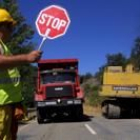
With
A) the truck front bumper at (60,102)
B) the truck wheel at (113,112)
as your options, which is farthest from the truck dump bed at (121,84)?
the truck front bumper at (60,102)

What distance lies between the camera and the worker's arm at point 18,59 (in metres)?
5.27

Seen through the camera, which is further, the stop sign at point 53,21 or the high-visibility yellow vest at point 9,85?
the stop sign at point 53,21

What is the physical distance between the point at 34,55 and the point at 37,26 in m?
0.88

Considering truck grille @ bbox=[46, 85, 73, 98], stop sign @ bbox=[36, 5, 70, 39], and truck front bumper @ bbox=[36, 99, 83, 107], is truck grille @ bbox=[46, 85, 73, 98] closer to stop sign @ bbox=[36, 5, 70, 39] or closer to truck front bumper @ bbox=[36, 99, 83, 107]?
truck front bumper @ bbox=[36, 99, 83, 107]

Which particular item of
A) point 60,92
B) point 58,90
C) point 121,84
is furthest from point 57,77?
point 121,84

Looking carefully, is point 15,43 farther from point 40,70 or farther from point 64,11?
point 64,11

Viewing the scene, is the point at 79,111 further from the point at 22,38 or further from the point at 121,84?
the point at 22,38

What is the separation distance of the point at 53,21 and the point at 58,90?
23.0 meters

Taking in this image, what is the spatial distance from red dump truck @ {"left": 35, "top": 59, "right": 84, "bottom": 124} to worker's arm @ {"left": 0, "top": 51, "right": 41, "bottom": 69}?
2341 centimetres

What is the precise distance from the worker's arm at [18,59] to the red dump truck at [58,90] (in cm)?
2341

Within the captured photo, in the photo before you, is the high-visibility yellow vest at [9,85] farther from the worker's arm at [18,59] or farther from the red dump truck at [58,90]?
the red dump truck at [58,90]

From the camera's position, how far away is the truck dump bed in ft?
103

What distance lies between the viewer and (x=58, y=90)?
29047 millimetres

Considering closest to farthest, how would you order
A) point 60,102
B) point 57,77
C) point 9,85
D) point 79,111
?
1. point 9,85
2. point 60,102
3. point 79,111
4. point 57,77
